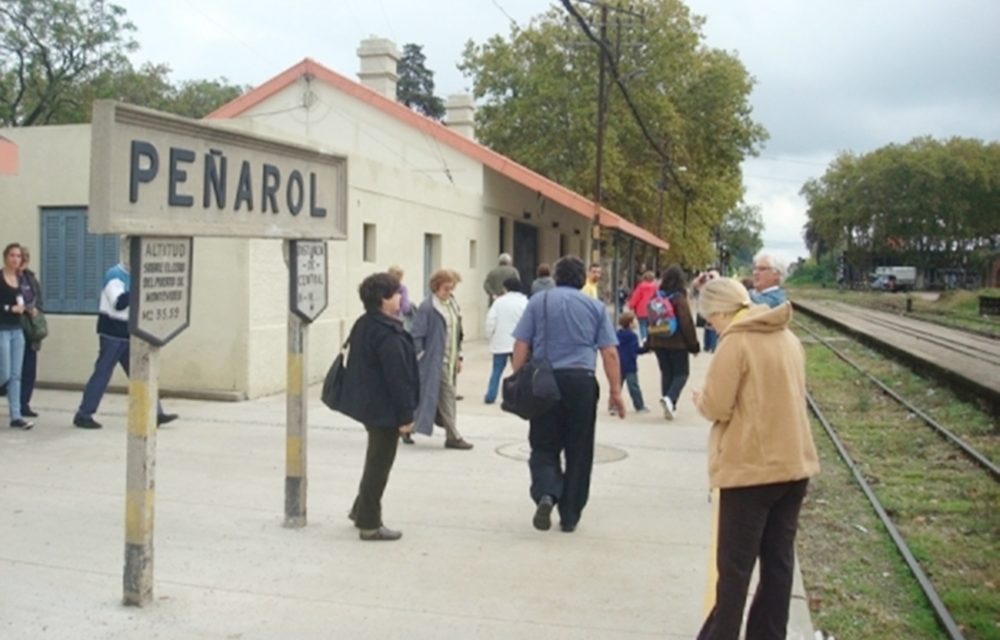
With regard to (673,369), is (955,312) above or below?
below

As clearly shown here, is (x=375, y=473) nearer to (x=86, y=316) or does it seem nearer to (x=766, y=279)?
(x=766, y=279)

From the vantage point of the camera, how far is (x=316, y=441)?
10.1 m

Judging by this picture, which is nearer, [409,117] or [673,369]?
[673,369]

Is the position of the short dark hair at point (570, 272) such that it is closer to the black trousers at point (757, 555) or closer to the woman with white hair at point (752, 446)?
the woman with white hair at point (752, 446)

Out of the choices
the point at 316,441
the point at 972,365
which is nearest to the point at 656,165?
the point at 972,365

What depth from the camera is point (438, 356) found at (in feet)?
31.9

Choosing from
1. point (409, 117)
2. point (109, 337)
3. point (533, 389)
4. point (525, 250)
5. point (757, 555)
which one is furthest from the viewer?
point (525, 250)

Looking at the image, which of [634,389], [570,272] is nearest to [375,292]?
[570,272]

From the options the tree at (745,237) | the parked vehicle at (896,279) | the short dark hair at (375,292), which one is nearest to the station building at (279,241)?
the short dark hair at (375,292)

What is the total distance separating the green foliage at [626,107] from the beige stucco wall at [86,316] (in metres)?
25.2

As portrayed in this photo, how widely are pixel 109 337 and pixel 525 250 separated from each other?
1825 centimetres

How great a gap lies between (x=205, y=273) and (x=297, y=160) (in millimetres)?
6312

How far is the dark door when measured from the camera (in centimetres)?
2685

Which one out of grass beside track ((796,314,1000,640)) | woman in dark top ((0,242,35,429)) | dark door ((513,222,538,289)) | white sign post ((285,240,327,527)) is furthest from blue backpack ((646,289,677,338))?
dark door ((513,222,538,289))
